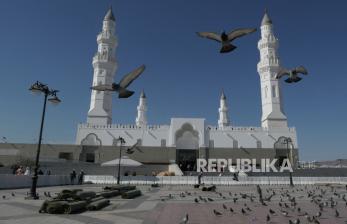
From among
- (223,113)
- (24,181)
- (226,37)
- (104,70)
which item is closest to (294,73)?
(226,37)

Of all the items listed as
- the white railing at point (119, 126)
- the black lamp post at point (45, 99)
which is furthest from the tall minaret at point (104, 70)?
the black lamp post at point (45, 99)

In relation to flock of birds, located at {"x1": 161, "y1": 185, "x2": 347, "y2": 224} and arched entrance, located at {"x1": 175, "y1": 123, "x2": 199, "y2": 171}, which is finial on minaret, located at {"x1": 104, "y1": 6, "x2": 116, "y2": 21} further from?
flock of birds, located at {"x1": 161, "y1": 185, "x2": 347, "y2": 224}

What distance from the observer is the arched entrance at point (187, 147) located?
57500 millimetres

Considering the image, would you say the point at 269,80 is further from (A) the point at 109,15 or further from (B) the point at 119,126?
(A) the point at 109,15

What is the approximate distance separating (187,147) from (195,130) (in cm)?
372

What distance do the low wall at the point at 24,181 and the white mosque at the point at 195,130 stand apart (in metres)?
27.1

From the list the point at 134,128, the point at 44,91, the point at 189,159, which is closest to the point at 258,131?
the point at 189,159

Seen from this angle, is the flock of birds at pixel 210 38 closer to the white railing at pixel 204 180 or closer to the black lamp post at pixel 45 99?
the black lamp post at pixel 45 99

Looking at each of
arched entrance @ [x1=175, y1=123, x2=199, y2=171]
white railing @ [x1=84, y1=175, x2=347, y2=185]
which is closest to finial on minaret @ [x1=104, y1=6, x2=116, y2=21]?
arched entrance @ [x1=175, y1=123, x2=199, y2=171]

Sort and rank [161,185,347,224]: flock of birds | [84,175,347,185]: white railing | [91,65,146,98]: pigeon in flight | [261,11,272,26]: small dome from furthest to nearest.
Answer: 1. [261,11,272,26]: small dome
2. [84,175,347,185]: white railing
3. [91,65,146,98]: pigeon in flight
4. [161,185,347,224]: flock of birds

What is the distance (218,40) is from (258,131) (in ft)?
166

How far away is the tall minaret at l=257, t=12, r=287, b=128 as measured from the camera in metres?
58.2

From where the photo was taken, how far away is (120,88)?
10266 millimetres

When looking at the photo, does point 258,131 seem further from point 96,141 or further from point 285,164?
point 96,141
